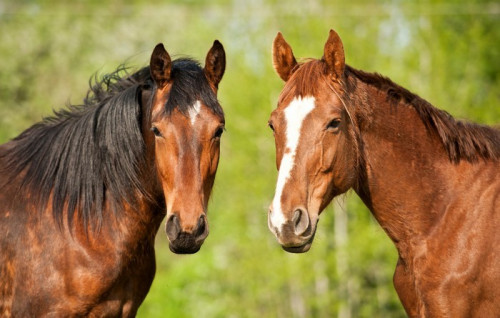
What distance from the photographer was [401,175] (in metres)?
5.30

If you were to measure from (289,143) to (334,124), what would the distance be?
0.36 meters

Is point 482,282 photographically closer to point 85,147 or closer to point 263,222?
point 85,147

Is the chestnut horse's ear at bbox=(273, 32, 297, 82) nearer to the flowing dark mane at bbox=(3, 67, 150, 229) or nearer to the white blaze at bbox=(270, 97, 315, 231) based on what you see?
the white blaze at bbox=(270, 97, 315, 231)

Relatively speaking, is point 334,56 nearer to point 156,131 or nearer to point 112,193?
point 156,131

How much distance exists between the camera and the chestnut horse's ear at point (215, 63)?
5742 millimetres

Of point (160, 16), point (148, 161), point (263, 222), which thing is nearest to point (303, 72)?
point (148, 161)

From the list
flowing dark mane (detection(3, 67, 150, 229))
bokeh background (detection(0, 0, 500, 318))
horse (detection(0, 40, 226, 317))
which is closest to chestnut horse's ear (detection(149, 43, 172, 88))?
horse (detection(0, 40, 226, 317))

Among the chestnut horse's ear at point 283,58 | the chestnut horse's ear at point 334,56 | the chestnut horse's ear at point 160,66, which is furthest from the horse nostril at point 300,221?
the chestnut horse's ear at point 160,66

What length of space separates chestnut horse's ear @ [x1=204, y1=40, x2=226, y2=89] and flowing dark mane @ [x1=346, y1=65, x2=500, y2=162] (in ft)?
Answer: 3.54

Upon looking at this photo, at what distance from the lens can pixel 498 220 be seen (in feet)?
16.4

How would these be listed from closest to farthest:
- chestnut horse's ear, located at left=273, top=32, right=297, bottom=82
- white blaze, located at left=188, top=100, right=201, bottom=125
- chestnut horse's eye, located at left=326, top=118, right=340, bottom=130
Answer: chestnut horse's eye, located at left=326, top=118, right=340, bottom=130
white blaze, located at left=188, top=100, right=201, bottom=125
chestnut horse's ear, located at left=273, top=32, right=297, bottom=82

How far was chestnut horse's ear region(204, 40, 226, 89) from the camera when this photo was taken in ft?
18.8

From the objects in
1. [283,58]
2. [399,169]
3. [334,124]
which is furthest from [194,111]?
[399,169]

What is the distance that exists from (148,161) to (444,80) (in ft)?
54.1
